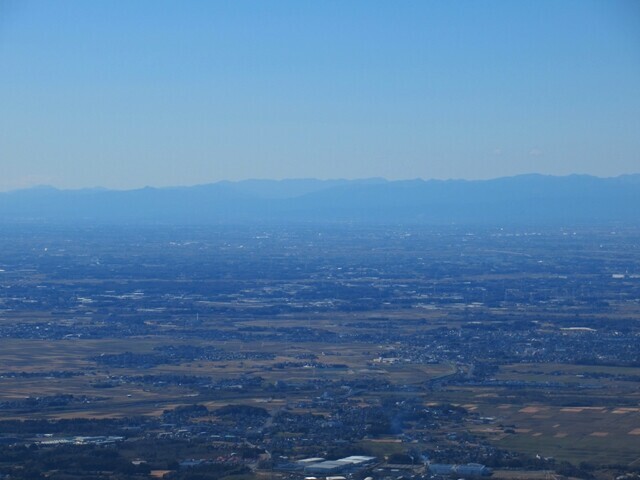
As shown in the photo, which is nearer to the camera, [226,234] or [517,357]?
[517,357]

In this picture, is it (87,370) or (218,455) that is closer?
(218,455)

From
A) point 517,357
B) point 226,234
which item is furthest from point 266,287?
point 226,234

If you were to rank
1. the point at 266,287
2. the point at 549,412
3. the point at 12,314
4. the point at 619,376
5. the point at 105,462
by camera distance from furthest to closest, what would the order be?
the point at 266,287
the point at 12,314
the point at 619,376
the point at 549,412
the point at 105,462

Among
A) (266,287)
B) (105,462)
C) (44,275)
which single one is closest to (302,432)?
(105,462)

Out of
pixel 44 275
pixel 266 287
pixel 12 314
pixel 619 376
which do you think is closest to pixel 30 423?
pixel 619 376

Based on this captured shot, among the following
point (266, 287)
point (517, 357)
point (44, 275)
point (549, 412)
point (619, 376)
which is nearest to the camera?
→ point (549, 412)

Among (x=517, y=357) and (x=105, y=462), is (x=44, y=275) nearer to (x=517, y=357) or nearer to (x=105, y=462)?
(x=517, y=357)

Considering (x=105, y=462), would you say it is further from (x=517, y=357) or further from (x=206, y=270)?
(x=206, y=270)

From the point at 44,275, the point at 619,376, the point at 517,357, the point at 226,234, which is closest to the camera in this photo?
the point at 619,376

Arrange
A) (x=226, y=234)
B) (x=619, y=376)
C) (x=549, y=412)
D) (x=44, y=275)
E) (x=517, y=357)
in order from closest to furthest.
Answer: (x=549, y=412) < (x=619, y=376) < (x=517, y=357) < (x=44, y=275) < (x=226, y=234)
